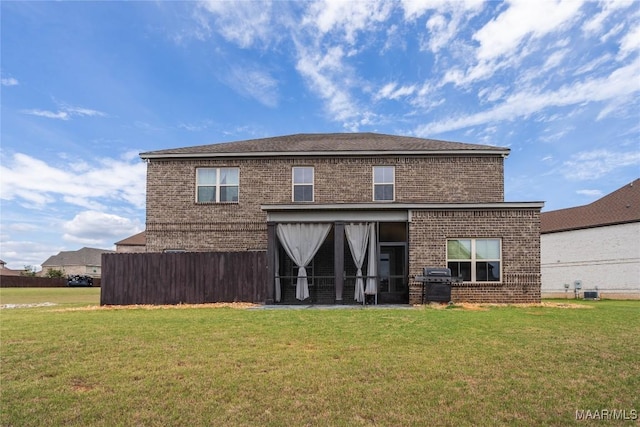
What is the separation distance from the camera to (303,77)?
810 inches

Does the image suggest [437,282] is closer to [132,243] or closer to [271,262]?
[271,262]

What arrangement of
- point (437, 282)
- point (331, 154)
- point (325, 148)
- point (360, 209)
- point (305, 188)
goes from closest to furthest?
point (437, 282)
point (360, 209)
point (331, 154)
point (305, 188)
point (325, 148)

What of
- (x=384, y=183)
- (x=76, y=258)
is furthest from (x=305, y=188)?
(x=76, y=258)

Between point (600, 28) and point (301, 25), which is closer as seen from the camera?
point (600, 28)

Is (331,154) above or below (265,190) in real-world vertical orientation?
above

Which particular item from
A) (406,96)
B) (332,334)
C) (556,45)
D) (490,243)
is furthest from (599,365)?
(406,96)

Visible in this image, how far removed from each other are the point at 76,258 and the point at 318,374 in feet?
294

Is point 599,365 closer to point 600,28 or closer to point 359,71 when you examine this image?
point 600,28

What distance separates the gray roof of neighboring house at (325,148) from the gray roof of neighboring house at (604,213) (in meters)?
12.3

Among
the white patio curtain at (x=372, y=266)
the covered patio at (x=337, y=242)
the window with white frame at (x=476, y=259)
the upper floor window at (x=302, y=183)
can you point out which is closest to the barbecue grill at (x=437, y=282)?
the window with white frame at (x=476, y=259)

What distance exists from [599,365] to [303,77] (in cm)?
1730

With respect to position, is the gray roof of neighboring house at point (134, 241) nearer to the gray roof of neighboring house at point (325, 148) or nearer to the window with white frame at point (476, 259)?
the gray roof of neighboring house at point (325, 148)

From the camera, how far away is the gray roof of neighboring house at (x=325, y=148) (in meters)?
17.8

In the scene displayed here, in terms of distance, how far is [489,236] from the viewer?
14.7 m
